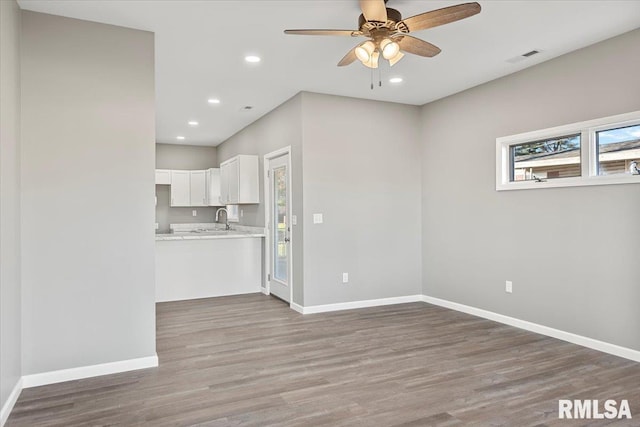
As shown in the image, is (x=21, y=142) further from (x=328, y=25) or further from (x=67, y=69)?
(x=328, y=25)

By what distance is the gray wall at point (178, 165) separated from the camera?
8961 millimetres

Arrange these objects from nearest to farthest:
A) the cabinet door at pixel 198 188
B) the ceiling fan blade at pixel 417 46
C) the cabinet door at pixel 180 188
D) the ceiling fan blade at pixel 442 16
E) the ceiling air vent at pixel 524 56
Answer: the ceiling fan blade at pixel 442 16
the ceiling fan blade at pixel 417 46
the ceiling air vent at pixel 524 56
the cabinet door at pixel 180 188
the cabinet door at pixel 198 188

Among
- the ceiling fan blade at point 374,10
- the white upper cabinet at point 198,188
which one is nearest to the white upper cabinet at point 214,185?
the white upper cabinet at point 198,188

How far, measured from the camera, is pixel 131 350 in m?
3.35

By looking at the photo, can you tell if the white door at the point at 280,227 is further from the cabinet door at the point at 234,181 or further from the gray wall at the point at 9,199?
the gray wall at the point at 9,199

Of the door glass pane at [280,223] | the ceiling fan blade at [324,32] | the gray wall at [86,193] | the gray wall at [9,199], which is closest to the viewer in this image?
the gray wall at [9,199]

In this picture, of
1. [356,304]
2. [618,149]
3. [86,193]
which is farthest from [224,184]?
[618,149]

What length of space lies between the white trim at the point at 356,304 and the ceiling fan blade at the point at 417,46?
3.25 metres

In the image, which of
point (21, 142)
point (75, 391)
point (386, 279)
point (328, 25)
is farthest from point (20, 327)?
point (386, 279)

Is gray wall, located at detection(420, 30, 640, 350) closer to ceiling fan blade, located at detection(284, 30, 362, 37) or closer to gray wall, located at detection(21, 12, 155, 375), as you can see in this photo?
ceiling fan blade, located at detection(284, 30, 362, 37)

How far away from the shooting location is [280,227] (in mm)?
5992

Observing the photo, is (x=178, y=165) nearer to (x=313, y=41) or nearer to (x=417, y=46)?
(x=313, y=41)

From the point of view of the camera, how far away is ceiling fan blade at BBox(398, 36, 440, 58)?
2.94 metres

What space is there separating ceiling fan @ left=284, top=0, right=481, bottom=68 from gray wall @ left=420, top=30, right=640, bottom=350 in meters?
1.80
